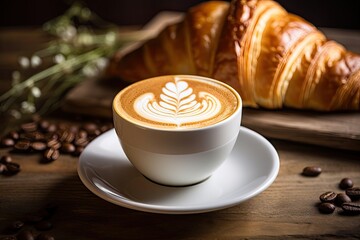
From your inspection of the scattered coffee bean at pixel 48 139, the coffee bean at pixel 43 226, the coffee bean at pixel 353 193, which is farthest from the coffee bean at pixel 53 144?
the coffee bean at pixel 353 193

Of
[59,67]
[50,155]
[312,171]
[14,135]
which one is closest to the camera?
[312,171]

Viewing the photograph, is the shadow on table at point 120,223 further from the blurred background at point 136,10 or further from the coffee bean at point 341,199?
the blurred background at point 136,10

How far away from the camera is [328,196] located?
1.24m

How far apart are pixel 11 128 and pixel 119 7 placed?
1.26 metres

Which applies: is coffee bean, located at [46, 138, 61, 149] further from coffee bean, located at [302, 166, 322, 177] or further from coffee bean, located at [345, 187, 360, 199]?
coffee bean, located at [345, 187, 360, 199]

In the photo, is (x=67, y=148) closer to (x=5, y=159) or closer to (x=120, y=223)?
(x=5, y=159)

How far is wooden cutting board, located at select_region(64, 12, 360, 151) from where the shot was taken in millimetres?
1462

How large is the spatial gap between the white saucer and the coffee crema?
0.15 m

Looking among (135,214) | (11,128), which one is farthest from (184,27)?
(135,214)

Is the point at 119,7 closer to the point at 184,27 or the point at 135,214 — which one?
the point at 184,27

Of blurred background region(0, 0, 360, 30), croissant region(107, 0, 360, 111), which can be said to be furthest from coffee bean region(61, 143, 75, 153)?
blurred background region(0, 0, 360, 30)

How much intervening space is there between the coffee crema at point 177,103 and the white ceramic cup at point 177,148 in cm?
2

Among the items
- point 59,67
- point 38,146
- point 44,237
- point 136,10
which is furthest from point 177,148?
point 136,10

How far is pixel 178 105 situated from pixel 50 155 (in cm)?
43
